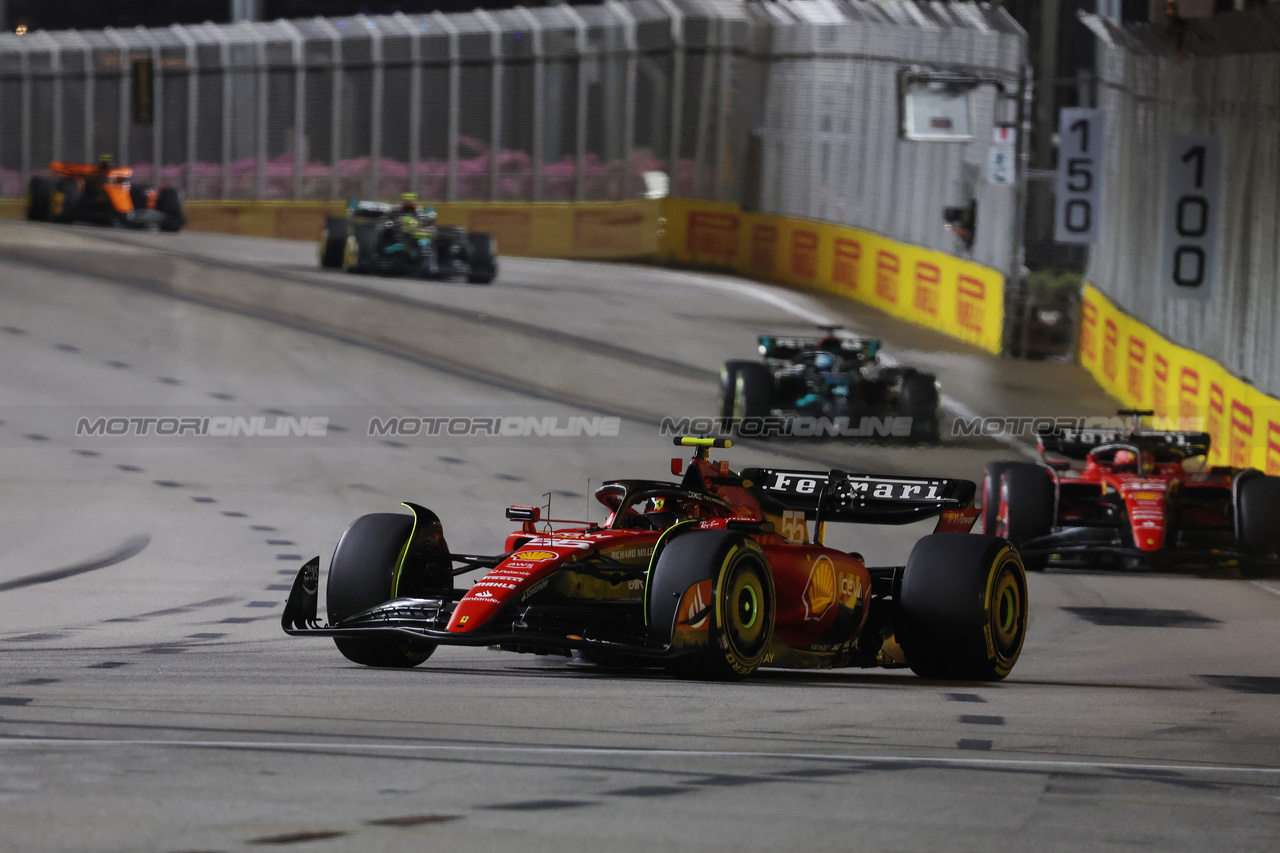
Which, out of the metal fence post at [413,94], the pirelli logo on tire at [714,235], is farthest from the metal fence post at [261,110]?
the pirelli logo on tire at [714,235]

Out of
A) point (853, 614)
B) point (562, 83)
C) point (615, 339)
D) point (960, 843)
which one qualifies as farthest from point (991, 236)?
point (960, 843)

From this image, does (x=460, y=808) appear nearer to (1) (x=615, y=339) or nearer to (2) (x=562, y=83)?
(1) (x=615, y=339)

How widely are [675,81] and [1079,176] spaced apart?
12959 millimetres

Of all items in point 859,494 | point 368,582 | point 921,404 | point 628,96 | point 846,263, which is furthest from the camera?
point 628,96

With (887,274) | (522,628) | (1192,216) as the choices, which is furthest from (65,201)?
(522,628)

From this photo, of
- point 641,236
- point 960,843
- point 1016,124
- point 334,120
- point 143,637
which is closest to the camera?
point 960,843

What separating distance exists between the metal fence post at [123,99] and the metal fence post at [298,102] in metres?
4.20

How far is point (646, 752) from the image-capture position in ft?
20.4

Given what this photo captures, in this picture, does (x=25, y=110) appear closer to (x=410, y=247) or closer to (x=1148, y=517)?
(x=410, y=247)

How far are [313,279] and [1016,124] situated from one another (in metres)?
11.1

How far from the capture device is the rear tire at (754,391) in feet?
64.6

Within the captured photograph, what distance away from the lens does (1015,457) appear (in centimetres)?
1973

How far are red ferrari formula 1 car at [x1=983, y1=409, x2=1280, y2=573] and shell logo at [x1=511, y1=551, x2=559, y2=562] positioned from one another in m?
6.79

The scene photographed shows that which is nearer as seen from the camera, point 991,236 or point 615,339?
point 615,339
